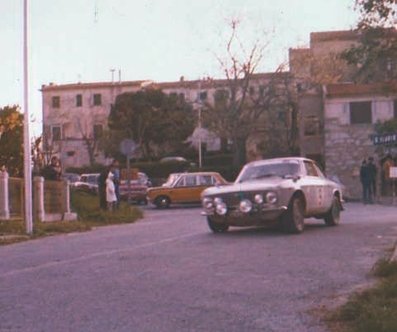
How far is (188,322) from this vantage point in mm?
7199

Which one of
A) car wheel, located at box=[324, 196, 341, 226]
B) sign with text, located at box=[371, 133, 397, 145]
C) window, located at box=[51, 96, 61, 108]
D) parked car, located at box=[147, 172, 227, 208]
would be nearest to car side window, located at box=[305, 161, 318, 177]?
car wheel, located at box=[324, 196, 341, 226]

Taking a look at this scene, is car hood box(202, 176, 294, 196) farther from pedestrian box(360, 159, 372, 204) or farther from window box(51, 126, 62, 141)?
window box(51, 126, 62, 141)

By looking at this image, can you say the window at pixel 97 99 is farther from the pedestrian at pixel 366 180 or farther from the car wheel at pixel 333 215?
the car wheel at pixel 333 215

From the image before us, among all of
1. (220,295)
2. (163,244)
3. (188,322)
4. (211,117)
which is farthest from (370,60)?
(211,117)

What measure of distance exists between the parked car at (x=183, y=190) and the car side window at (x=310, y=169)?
63.0ft

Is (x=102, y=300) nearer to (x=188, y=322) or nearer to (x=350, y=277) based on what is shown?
(x=188, y=322)

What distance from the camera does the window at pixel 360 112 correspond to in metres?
48.6

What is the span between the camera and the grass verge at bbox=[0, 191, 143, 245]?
19.0 metres

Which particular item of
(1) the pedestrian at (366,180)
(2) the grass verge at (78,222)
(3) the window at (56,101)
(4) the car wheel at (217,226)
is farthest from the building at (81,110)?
(4) the car wheel at (217,226)

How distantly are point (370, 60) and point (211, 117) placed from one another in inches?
1466

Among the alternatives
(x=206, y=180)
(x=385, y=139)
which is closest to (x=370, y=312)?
(x=385, y=139)

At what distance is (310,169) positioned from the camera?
1727cm

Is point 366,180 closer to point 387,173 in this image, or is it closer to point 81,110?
point 387,173

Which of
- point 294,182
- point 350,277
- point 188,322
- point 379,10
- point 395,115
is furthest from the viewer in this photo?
point 395,115
